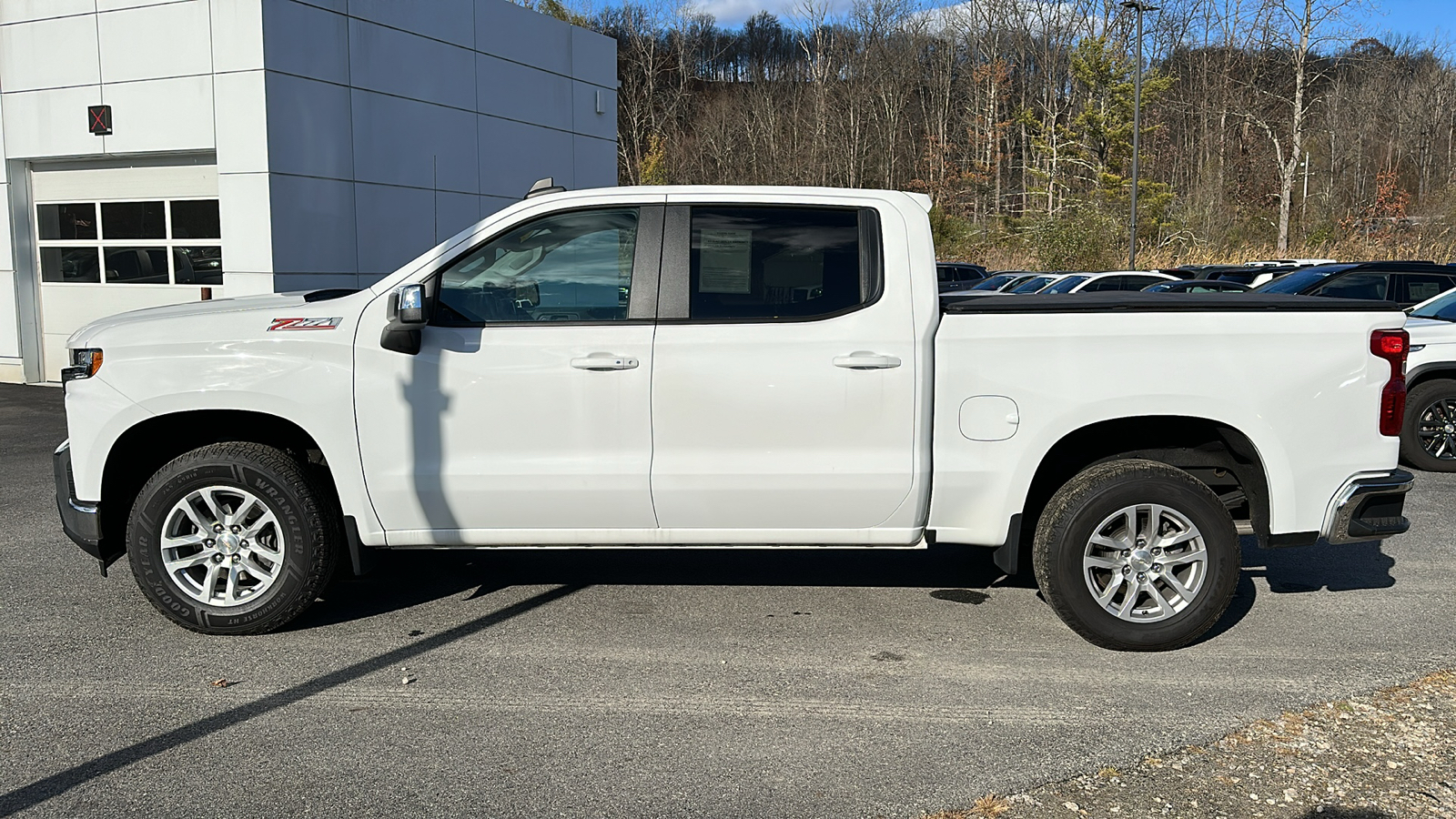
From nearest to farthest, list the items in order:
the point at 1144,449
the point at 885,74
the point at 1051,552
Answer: the point at 1051,552 → the point at 1144,449 → the point at 885,74

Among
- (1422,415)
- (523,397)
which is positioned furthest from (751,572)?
(1422,415)

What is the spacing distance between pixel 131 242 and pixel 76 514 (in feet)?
38.2

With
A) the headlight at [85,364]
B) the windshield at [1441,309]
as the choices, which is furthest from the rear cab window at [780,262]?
the windshield at [1441,309]

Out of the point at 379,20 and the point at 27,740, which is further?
the point at 379,20

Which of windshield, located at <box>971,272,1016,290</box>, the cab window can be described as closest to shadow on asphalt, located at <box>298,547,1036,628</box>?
the cab window

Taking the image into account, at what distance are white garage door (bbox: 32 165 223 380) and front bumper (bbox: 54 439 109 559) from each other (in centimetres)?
1046

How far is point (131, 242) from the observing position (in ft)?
50.6

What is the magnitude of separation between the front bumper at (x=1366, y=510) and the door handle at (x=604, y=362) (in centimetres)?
317

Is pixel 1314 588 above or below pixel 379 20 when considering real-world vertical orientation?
below

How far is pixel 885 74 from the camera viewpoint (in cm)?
6788

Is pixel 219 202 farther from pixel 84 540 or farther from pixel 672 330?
pixel 672 330

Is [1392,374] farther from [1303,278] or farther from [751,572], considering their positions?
[1303,278]

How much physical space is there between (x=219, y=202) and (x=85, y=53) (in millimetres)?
2725

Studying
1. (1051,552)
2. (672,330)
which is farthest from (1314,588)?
(672,330)
